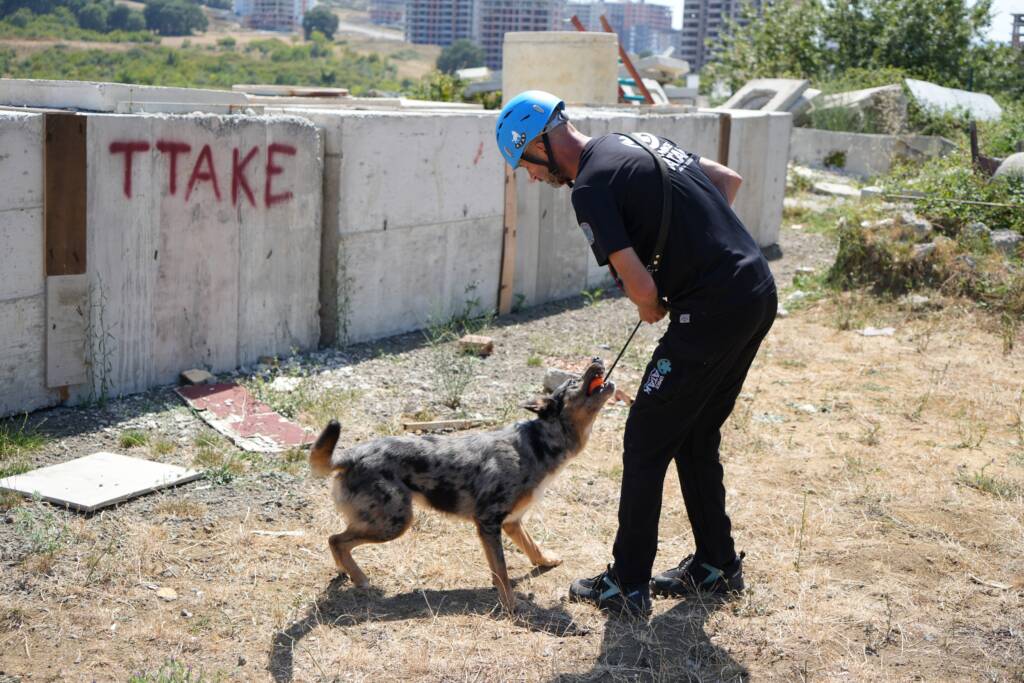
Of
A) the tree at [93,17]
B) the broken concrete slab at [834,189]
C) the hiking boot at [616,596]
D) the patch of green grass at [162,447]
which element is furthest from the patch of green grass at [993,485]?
the tree at [93,17]

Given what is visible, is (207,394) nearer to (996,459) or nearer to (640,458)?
(640,458)

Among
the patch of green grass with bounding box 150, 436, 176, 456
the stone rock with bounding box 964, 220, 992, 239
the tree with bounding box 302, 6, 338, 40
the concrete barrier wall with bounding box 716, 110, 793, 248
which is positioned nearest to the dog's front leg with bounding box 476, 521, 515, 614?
the patch of green grass with bounding box 150, 436, 176, 456

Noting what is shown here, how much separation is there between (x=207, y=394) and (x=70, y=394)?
0.87 meters

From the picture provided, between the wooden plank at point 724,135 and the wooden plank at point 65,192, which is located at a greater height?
the wooden plank at point 724,135

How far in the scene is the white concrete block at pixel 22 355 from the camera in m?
6.36

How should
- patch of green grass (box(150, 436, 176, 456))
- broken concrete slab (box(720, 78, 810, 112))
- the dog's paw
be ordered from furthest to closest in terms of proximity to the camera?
1. broken concrete slab (box(720, 78, 810, 112))
2. patch of green grass (box(150, 436, 176, 456))
3. the dog's paw

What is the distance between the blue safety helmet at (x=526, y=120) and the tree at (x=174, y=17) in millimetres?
54912

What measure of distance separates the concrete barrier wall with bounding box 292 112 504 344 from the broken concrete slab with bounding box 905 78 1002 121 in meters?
14.1

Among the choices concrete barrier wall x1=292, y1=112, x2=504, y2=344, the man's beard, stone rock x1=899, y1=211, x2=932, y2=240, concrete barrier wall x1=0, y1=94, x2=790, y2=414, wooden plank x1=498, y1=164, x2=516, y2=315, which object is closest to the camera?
the man's beard

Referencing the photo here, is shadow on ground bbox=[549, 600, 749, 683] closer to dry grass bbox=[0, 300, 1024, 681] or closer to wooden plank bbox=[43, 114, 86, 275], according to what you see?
dry grass bbox=[0, 300, 1024, 681]

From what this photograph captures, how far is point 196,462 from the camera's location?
6012 millimetres

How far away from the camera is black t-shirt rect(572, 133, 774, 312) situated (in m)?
3.95

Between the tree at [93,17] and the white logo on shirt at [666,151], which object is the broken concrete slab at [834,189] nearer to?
the white logo on shirt at [666,151]

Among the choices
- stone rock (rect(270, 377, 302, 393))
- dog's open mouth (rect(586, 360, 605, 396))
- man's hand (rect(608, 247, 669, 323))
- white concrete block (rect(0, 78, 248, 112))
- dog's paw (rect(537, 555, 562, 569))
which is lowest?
dog's paw (rect(537, 555, 562, 569))
